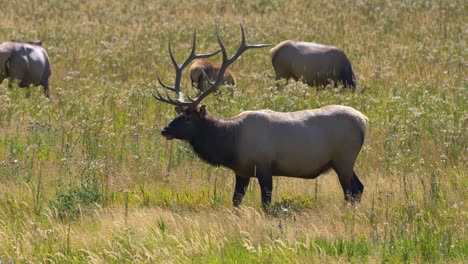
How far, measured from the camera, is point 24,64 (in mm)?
19781

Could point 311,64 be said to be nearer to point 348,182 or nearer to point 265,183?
point 348,182

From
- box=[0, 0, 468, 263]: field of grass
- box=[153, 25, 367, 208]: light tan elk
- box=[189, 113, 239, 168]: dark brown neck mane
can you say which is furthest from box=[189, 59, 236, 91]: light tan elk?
box=[153, 25, 367, 208]: light tan elk

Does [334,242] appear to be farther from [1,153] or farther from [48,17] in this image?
[48,17]

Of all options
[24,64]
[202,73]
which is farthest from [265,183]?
[24,64]

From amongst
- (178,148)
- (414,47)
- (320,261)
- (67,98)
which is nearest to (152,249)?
(320,261)

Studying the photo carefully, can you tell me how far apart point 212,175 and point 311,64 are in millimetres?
8836

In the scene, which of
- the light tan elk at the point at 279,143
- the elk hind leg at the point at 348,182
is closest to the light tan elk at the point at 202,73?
the light tan elk at the point at 279,143

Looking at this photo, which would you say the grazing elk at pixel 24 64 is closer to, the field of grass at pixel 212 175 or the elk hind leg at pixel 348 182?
the field of grass at pixel 212 175

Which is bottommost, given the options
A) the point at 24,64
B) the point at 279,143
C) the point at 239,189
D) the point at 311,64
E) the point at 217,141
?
the point at 24,64

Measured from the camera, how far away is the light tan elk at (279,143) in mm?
10938

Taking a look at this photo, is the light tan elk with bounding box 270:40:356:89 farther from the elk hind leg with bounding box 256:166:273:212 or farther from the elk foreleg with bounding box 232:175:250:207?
the elk hind leg with bounding box 256:166:273:212

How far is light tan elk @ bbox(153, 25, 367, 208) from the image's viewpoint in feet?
35.9

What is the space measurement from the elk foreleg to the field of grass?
0.13m

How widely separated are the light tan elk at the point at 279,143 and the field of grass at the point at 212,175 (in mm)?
311
